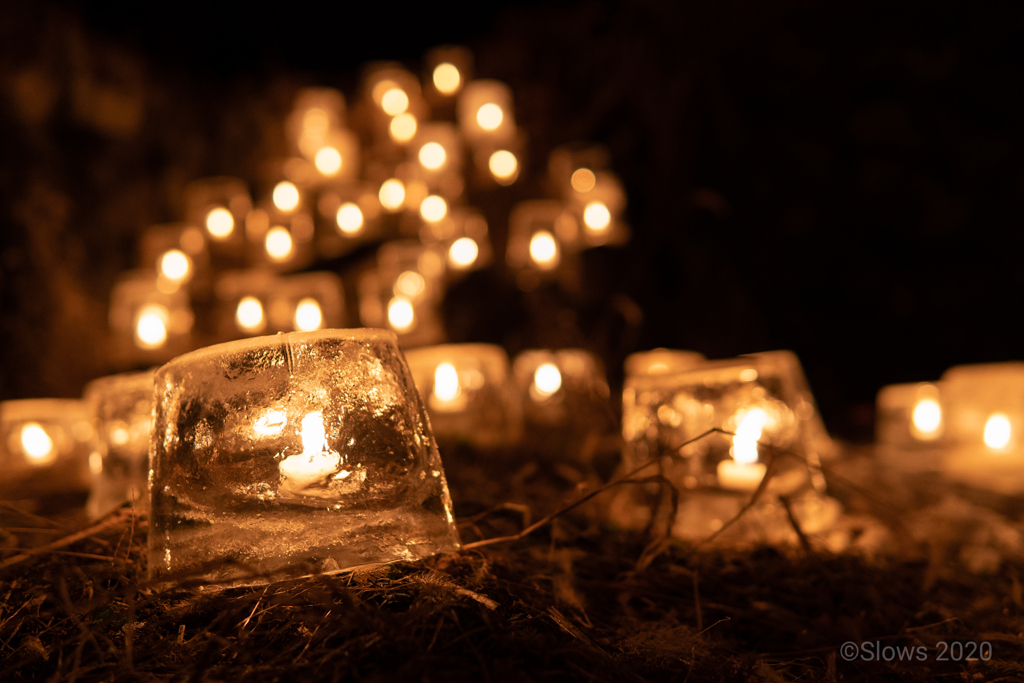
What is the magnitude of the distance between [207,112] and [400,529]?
2101 mm

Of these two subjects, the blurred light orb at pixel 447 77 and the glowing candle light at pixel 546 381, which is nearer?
the glowing candle light at pixel 546 381

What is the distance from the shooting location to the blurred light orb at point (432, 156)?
6.55 feet

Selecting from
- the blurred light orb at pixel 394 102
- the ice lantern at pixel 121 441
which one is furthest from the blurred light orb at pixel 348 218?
the ice lantern at pixel 121 441

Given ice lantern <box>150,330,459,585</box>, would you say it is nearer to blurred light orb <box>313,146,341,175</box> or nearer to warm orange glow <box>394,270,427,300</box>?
warm orange glow <box>394,270,427,300</box>

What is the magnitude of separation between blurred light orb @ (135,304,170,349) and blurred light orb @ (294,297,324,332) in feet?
1.00

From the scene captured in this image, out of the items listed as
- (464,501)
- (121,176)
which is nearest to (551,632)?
(464,501)

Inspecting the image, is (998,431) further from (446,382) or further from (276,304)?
(276,304)

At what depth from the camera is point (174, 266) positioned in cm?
179

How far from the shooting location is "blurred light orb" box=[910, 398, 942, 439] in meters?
1.44

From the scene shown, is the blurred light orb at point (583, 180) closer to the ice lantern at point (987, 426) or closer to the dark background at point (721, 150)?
the dark background at point (721, 150)

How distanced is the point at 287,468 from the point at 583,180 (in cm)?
161

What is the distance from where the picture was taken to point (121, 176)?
1.89m

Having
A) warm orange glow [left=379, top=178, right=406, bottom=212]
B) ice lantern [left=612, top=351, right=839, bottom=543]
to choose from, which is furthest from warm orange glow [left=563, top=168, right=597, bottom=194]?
ice lantern [left=612, top=351, right=839, bottom=543]

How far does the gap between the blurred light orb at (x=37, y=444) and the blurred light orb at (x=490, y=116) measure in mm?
1331
